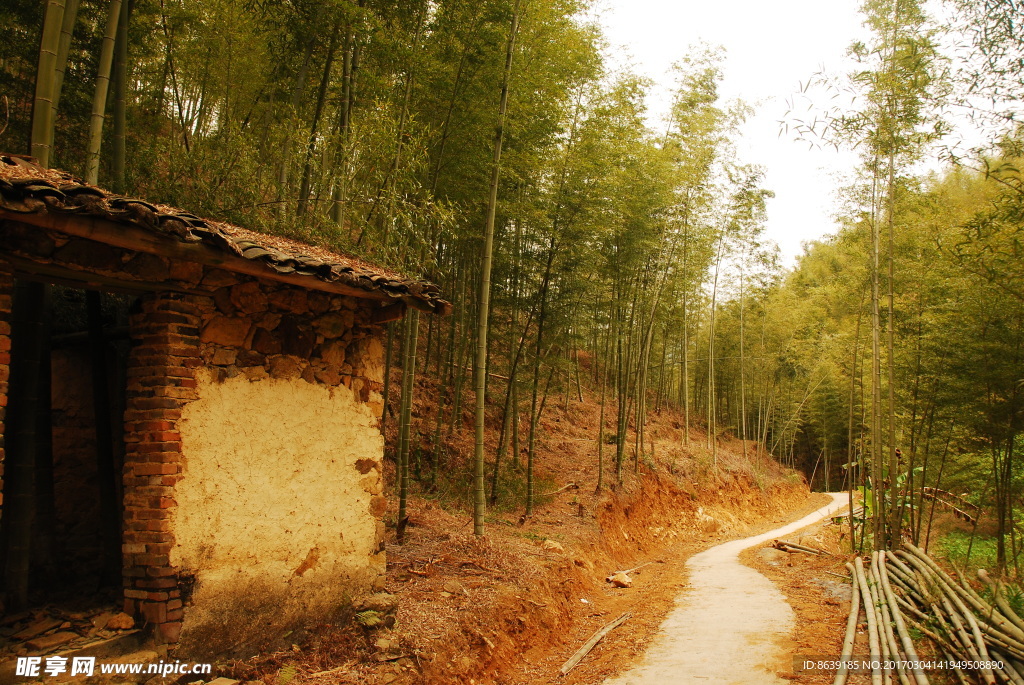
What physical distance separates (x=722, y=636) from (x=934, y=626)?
1.53 m

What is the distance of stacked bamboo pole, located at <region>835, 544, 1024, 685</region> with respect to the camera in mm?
3699

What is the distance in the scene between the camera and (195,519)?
316 centimetres

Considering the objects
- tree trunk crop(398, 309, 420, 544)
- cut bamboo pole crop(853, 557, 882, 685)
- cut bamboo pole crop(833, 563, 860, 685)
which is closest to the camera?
cut bamboo pole crop(853, 557, 882, 685)

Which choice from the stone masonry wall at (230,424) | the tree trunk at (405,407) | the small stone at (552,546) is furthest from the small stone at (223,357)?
the small stone at (552,546)

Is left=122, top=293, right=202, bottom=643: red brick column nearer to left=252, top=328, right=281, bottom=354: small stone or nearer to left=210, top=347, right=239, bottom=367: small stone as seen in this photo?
left=210, top=347, right=239, bottom=367: small stone

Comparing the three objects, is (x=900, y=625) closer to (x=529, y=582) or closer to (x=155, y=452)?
(x=529, y=582)

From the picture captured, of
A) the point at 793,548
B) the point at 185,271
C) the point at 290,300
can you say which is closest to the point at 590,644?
the point at 290,300

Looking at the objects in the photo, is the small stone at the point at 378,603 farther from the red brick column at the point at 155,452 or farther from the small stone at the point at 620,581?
the small stone at the point at 620,581

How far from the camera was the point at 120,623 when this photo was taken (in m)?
2.99

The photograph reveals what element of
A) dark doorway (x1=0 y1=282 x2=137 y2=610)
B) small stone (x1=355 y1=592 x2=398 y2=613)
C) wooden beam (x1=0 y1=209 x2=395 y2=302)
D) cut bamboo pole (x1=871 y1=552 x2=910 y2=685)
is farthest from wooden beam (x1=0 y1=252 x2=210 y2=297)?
cut bamboo pole (x1=871 y1=552 x2=910 y2=685)

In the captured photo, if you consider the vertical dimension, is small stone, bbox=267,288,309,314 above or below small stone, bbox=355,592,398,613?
above

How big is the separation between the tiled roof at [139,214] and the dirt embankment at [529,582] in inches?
83.9

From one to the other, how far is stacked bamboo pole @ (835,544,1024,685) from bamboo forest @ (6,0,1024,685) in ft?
0.16

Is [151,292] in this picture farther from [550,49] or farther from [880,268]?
[880,268]
